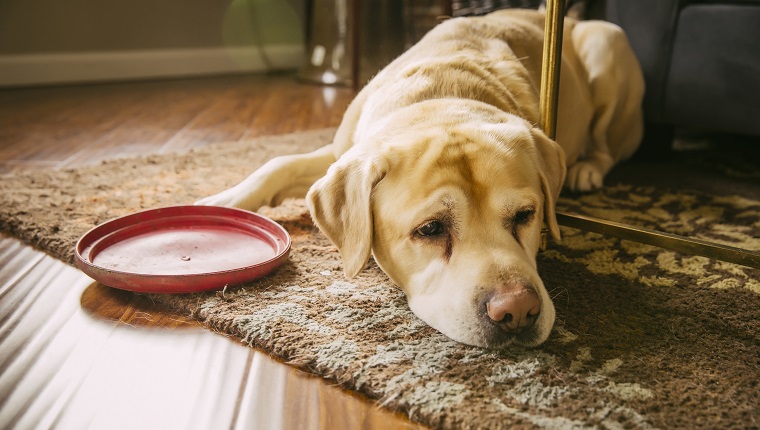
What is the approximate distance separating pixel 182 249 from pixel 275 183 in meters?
0.49

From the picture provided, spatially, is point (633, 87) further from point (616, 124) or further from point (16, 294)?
point (16, 294)

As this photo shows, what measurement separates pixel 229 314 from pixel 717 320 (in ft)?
4.04

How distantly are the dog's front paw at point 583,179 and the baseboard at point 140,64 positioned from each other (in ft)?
14.6

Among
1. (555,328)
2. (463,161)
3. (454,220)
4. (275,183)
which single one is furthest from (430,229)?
(275,183)

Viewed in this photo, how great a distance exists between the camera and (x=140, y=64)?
5855mm

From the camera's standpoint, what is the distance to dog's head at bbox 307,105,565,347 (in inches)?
56.0

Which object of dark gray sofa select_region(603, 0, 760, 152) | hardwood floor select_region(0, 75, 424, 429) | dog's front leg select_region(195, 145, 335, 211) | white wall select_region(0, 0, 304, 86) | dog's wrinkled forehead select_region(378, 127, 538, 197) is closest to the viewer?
hardwood floor select_region(0, 75, 424, 429)

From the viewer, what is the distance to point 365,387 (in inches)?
51.9

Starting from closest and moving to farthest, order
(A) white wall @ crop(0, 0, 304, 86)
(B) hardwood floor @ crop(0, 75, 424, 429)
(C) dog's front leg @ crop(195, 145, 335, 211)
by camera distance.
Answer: (B) hardwood floor @ crop(0, 75, 424, 429) → (C) dog's front leg @ crop(195, 145, 335, 211) → (A) white wall @ crop(0, 0, 304, 86)

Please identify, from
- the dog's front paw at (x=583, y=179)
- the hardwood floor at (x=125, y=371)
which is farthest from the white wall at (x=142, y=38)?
the dog's front paw at (x=583, y=179)

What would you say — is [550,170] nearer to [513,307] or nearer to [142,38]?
[513,307]

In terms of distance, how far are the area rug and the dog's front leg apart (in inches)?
4.1

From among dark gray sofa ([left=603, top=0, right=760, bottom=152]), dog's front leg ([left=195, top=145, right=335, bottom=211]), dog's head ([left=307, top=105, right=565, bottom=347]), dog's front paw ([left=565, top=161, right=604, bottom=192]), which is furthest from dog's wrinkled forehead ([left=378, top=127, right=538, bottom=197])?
dark gray sofa ([left=603, top=0, right=760, bottom=152])

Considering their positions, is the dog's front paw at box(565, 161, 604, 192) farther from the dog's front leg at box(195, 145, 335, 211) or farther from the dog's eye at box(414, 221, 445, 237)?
the dog's eye at box(414, 221, 445, 237)
